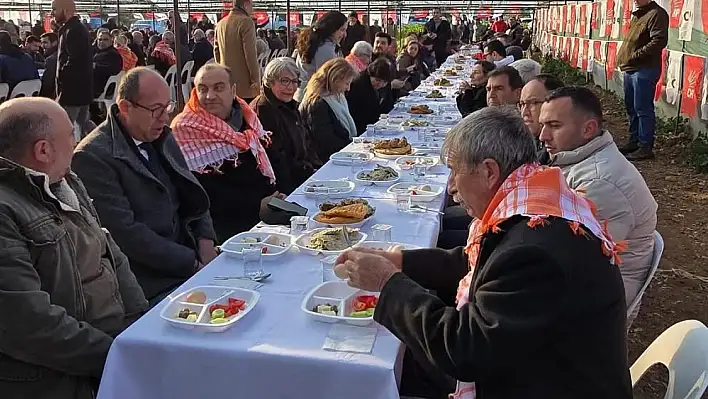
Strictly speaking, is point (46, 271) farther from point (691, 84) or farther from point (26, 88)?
point (691, 84)

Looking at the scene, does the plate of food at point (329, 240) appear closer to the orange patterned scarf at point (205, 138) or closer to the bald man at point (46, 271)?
the bald man at point (46, 271)

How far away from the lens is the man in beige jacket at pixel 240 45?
6.08m

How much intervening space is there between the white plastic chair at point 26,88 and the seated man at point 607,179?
20.9 ft

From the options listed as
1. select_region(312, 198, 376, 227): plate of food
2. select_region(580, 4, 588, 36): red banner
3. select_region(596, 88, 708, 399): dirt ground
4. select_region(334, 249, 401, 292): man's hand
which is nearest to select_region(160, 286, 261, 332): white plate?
select_region(334, 249, 401, 292): man's hand

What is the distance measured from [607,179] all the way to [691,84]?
221 inches

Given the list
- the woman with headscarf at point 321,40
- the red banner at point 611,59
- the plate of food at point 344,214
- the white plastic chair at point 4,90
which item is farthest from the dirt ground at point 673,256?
the white plastic chair at point 4,90

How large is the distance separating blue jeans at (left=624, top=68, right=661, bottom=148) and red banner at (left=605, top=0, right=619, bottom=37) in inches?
203

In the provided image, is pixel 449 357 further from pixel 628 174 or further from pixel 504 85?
pixel 504 85

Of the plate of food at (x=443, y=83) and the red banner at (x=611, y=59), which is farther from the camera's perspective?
the red banner at (x=611, y=59)

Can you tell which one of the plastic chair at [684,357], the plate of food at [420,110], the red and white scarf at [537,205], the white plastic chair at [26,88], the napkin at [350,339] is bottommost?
the plastic chair at [684,357]

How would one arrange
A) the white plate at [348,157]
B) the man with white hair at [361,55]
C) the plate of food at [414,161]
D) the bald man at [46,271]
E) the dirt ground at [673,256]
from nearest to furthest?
the bald man at [46,271]
the dirt ground at [673,256]
the plate of food at [414,161]
the white plate at [348,157]
the man with white hair at [361,55]

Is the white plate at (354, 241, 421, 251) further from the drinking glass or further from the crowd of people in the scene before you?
the drinking glass

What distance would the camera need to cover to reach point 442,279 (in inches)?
84.8

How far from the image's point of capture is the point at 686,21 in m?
7.36
